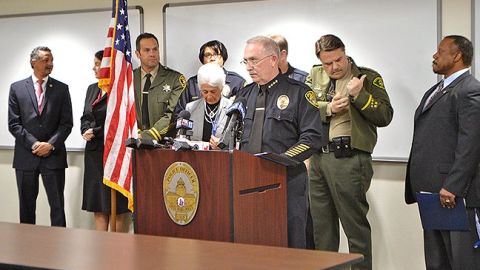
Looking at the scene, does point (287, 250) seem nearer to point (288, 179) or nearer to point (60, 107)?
point (288, 179)

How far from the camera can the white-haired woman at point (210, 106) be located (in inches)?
188

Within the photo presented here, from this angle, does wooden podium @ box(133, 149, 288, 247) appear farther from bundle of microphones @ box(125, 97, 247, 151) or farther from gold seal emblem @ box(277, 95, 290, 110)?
gold seal emblem @ box(277, 95, 290, 110)

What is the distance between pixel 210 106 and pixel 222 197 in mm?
1354

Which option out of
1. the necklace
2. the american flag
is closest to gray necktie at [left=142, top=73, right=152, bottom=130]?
the american flag

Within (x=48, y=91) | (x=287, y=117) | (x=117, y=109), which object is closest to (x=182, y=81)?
(x=117, y=109)

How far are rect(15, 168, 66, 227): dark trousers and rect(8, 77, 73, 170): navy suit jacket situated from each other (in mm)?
62

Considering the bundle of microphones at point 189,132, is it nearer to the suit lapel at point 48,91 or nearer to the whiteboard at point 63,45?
the whiteboard at point 63,45

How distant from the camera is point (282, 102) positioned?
4406mm

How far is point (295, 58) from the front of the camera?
20.6 feet

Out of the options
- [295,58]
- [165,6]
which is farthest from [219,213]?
[165,6]

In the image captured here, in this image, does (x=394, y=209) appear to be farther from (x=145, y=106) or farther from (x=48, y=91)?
(x=48, y=91)

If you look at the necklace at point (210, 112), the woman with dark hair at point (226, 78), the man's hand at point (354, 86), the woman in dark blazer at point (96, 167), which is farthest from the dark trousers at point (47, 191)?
the man's hand at point (354, 86)

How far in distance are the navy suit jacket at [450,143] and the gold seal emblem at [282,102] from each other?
1.05m

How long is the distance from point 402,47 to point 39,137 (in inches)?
124
